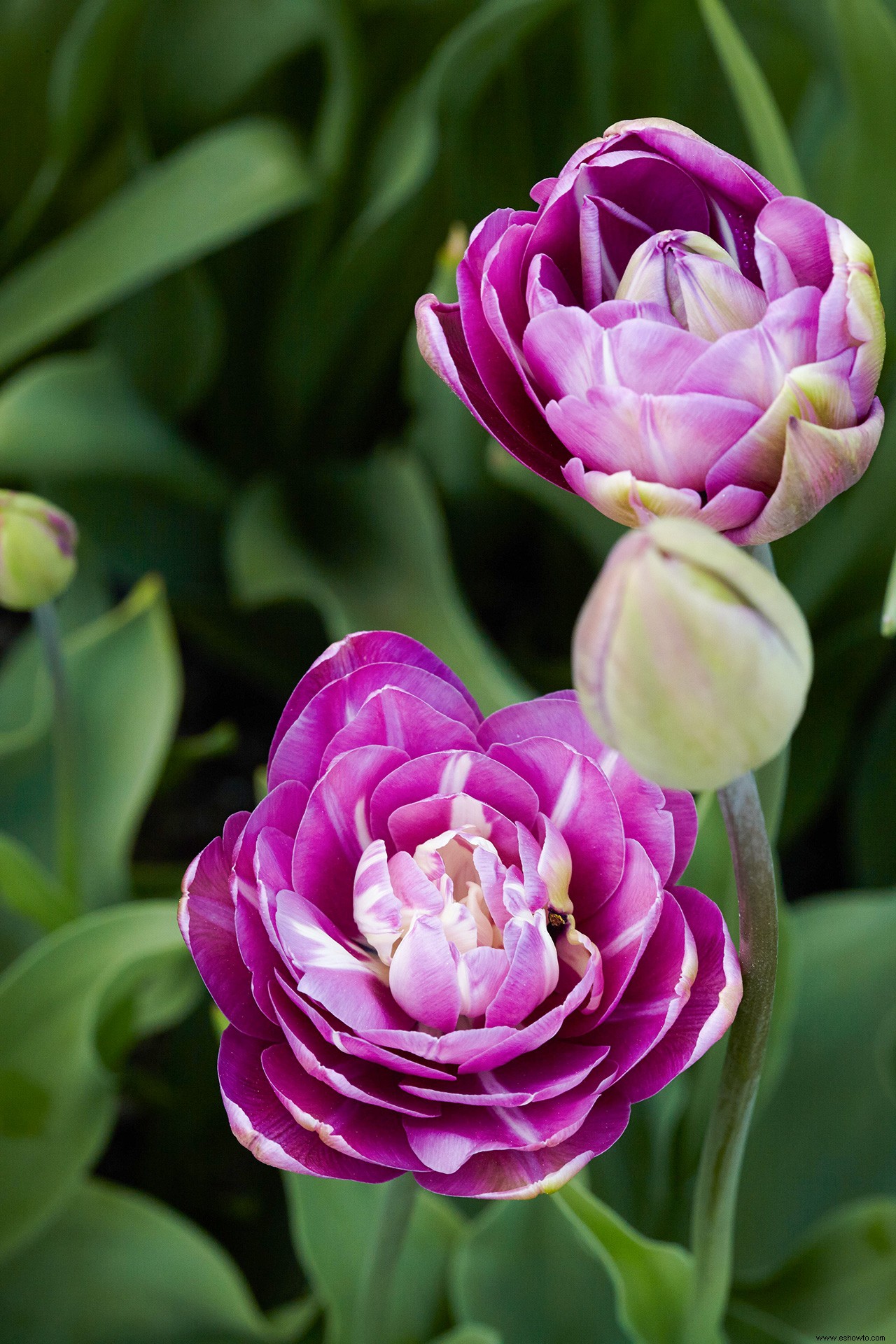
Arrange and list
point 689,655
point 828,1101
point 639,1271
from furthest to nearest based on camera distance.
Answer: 1. point 828,1101
2. point 639,1271
3. point 689,655

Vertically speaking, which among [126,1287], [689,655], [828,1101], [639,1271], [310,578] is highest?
[689,655]

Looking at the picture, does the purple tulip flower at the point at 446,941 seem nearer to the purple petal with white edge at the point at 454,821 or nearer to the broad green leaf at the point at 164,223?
the purple petal with white edge at the point at 454,821

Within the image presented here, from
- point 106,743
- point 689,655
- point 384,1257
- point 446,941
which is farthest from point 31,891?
point 689,655

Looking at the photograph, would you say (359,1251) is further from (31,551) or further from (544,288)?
(544,288)

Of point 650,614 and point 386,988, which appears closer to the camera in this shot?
point 650,614

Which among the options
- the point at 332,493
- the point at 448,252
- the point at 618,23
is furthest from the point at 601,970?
the point at 618,23

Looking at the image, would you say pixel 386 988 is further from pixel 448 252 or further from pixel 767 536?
pixel 448 252

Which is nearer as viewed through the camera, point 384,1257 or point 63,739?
point 384,1257
